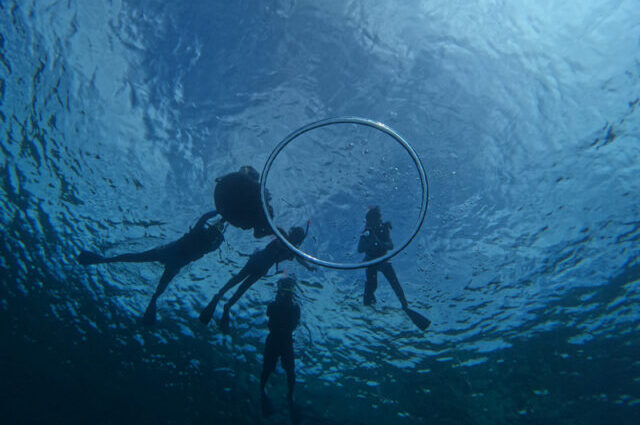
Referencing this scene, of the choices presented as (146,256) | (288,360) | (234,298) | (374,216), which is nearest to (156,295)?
(146,256)

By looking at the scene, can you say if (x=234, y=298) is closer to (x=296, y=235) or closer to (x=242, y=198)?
(x=296, y=235)

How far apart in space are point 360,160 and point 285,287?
447cm

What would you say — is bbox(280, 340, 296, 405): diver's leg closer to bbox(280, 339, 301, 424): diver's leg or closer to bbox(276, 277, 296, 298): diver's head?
bbox(280, 339, 301, 424): diver's leg

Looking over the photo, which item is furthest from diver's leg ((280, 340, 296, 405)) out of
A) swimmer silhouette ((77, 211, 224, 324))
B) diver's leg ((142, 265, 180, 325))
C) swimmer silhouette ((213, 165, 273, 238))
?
swimmer silhouette ((213, 165, 273, 238))

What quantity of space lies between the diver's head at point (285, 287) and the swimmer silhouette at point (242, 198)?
423 cm

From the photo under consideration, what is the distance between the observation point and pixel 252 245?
10.3 meters

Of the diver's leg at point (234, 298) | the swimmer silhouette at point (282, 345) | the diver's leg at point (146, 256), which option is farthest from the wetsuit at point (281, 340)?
the diver's leg at point (146, 256)

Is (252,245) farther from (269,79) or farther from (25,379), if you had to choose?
(25,379)

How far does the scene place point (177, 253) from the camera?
8633 mm

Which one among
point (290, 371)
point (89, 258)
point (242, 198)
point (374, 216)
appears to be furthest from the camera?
point (290, 371)

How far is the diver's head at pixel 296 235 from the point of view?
17.8 ft

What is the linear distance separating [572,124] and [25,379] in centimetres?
3439

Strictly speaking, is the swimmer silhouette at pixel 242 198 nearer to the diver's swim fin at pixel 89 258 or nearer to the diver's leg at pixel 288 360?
the diver's leg at pixel 288 360

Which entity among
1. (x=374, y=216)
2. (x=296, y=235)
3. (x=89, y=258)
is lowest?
(x=296, y=235)
